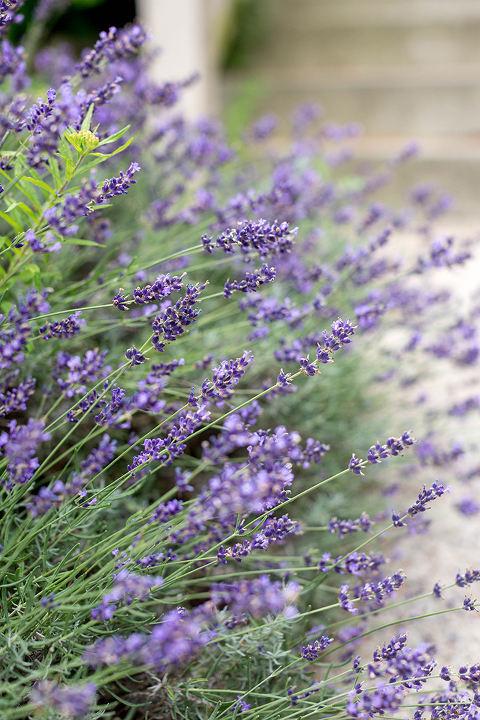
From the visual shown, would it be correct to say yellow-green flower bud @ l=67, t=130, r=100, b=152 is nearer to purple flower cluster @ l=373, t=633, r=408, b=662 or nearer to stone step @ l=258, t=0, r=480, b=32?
purple flower cluster @ l=373, t=633, r=408, b=662

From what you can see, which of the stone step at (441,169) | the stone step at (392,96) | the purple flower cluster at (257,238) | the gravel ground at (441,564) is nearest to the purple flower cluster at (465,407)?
the gravel ground at (441,564)

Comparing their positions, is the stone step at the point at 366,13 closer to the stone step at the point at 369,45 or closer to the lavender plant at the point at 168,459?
the stone step at the point at 369,45

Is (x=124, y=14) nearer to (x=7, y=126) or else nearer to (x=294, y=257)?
(x=294, y=257)

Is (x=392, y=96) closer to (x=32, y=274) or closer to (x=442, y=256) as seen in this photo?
(x=442, y=256)

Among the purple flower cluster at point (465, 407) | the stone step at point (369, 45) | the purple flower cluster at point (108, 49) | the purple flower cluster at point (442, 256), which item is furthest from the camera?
the stone step at point (369, 45)

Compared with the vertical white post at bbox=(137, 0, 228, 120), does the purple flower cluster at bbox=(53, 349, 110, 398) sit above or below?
below

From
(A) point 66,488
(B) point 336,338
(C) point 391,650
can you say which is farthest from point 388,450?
(A) point 66,488

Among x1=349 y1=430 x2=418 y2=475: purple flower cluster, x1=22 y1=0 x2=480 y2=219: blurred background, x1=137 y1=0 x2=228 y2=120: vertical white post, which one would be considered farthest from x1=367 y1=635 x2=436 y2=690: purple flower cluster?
x1=22 y1=0 x2=480 y2=219: blurred background

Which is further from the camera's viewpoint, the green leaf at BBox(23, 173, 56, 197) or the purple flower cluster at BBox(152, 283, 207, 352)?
the green leaf at BBox(23, 173, 56, 197)
